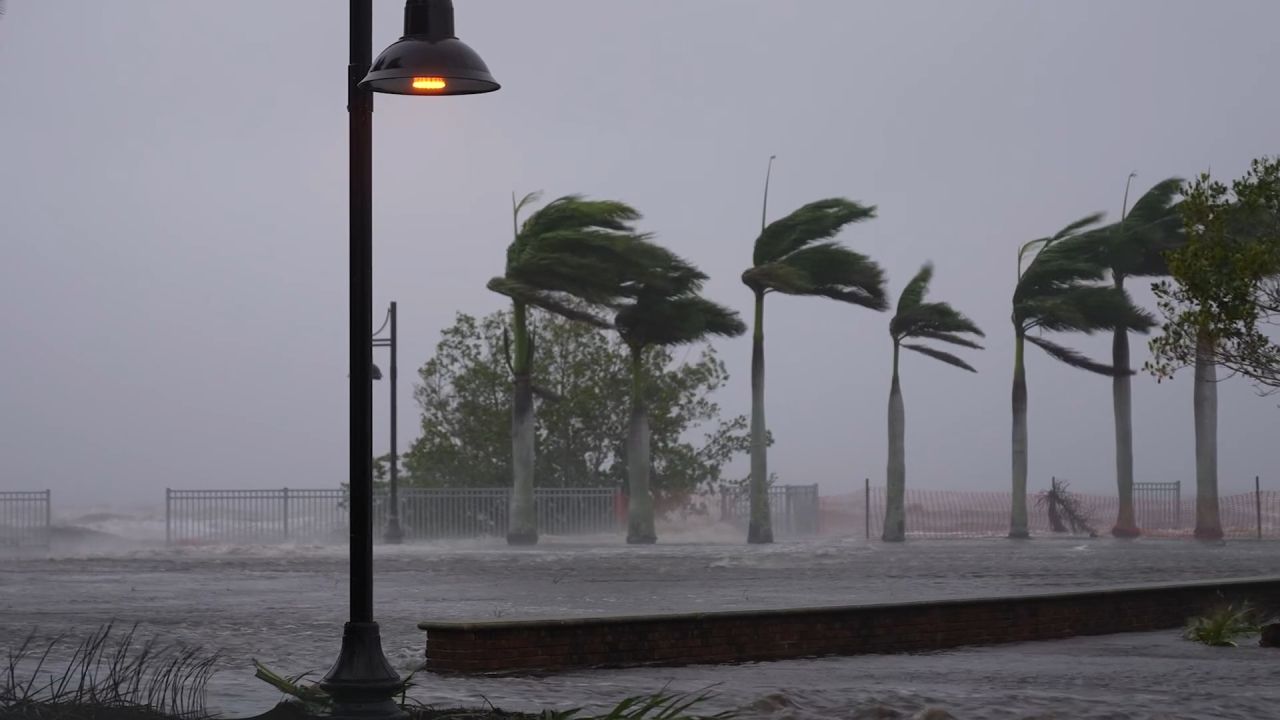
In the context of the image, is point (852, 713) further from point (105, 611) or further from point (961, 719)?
point (105, 611)

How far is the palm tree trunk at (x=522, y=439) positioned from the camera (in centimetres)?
4531

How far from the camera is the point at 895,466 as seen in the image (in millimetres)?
49438

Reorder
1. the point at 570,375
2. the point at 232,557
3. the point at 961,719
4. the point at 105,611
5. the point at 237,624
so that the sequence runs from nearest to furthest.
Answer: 1. the point at 961,719
2. the point at 237,624
3. the point at 105,611
4. the point at 232,557
5. the point at 570,375

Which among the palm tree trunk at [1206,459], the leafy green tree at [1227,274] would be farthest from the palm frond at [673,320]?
the leafy green tree at [1227,274]

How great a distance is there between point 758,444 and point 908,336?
612 cm

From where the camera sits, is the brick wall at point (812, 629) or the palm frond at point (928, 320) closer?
the brick wall at point (812, 629)

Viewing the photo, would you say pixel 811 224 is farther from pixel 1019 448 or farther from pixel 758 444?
pixel 1019 448

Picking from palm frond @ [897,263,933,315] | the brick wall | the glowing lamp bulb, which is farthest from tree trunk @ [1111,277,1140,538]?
the glowing lamp bulb

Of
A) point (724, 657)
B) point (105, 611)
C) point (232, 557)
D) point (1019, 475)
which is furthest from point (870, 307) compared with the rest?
point (724, 657)

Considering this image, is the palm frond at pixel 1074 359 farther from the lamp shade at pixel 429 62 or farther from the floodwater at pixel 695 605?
the lamp shade at pixel 429 62

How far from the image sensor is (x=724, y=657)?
12.8 m

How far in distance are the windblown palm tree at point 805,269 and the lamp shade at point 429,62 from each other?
37126 mm

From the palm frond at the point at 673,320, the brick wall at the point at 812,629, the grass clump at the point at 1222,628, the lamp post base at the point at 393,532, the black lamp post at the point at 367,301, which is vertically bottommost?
the lamp post base at the point at 393,532

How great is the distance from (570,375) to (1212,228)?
34.2 metres
